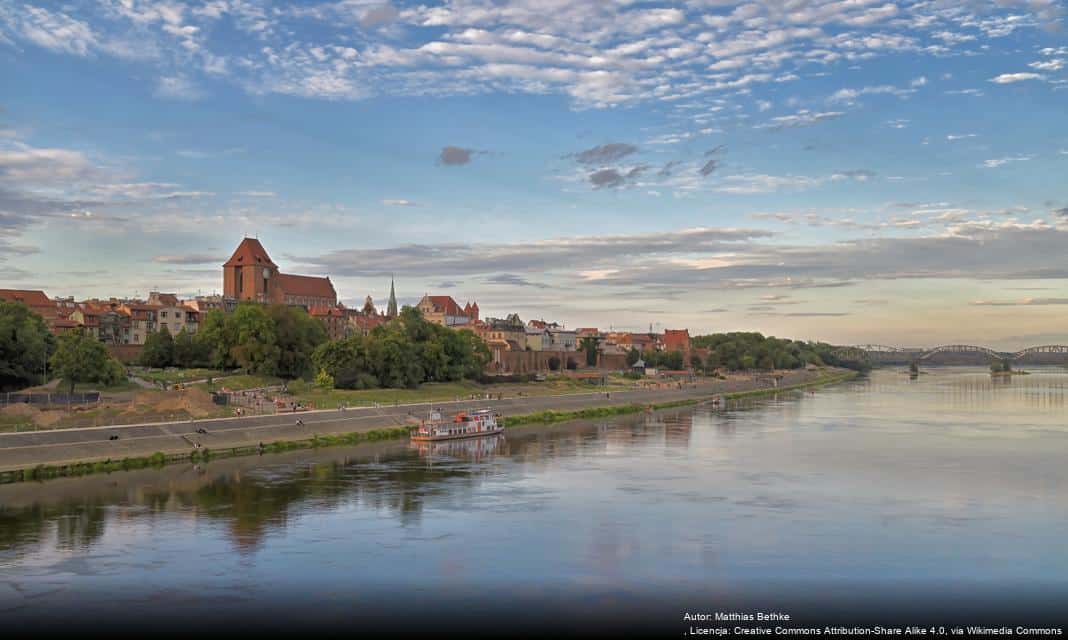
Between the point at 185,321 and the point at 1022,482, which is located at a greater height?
the point at 185,321

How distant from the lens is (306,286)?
136875mm

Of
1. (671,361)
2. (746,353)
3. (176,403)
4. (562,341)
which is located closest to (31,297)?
(176,403)

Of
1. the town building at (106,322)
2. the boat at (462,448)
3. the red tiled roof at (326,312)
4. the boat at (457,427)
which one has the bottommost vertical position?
the boat at (462,448)

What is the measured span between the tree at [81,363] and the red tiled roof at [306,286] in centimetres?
7491

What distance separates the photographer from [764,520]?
1067 inches

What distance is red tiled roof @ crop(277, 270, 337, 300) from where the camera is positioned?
13312 centimetres

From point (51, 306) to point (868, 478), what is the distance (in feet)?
268

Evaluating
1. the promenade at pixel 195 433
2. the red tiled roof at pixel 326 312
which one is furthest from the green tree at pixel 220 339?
the red tiled roof at pixel 326 312

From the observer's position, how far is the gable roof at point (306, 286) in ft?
436

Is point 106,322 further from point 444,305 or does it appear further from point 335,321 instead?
point 444,305

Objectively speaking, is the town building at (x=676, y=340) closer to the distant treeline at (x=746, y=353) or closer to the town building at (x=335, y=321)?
the distant treeline at (x=746, y=353)

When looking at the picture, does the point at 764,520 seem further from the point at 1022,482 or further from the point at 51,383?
the point at 51,383

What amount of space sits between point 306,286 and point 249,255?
1488 centimetres

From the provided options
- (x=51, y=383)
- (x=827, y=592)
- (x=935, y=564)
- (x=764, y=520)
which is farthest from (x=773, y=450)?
(x=51, y=383)
